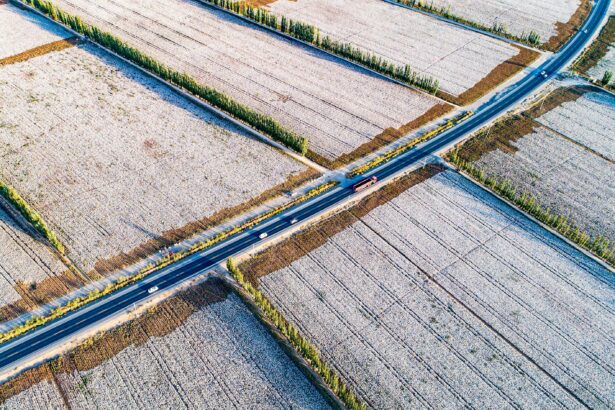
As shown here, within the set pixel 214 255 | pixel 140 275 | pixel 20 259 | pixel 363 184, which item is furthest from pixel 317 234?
pixel 20 259

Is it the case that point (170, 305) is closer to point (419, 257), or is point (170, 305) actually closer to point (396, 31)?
point (419, 257)

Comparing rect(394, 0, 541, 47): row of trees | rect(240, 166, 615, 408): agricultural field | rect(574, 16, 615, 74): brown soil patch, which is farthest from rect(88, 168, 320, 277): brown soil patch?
rect(574, 16, 615, 74): brown soil patch

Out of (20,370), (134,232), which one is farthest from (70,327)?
(134,232)

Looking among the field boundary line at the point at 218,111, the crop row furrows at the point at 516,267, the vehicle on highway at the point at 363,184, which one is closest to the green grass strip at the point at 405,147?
the vehicle on highway at the point at 363,184

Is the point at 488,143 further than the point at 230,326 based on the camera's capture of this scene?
Yes

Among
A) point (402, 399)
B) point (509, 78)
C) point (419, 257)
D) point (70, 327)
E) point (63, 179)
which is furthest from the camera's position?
point (509, 78)

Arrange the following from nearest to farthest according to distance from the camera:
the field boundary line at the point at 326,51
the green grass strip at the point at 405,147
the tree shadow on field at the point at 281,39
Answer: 1. the green grass strip at the point at 405,147
2. the field boundary line at the point at 326,51
3. the tree shadow on field at the point at 281,39

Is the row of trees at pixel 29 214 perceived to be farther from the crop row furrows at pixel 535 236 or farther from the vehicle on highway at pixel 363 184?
the crop row furrows at pixel 535 236
